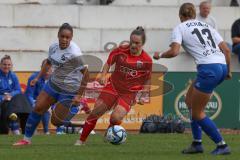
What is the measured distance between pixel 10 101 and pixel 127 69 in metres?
6.08

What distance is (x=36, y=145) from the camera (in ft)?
50.4

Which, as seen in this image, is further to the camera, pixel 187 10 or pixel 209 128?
pixel 187 10

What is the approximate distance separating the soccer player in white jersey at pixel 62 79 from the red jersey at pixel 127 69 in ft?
1.83

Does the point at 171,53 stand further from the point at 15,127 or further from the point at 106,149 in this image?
the point at 15,127

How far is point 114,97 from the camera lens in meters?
14.8

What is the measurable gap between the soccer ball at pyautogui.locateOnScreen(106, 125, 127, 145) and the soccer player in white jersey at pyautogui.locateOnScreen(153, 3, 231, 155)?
6.57 ft

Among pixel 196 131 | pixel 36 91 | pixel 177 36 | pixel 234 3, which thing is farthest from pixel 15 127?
pixel 177 36

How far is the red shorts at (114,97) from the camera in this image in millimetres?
14752

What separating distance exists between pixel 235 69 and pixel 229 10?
2270 mm

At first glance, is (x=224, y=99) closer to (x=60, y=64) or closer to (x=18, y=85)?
(x=18, y=85)

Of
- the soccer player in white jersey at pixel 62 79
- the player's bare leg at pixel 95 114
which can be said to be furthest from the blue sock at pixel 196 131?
the soccer player in white jersey at pixel 62 79

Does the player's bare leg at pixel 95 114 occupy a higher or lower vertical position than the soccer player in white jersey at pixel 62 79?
lower

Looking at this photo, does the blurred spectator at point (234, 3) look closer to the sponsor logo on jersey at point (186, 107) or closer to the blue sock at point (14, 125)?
the sponsor logo on jersey at point (186, 107)

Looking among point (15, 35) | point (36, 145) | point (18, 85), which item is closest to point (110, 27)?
point (15, 35)
